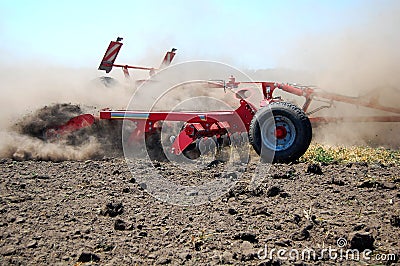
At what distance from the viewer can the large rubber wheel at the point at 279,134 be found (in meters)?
6.84

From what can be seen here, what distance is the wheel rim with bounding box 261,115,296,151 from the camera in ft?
22.8

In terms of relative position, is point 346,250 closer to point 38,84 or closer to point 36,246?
point 36,246

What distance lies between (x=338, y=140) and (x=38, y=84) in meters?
8.05

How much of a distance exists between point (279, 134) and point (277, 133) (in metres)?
0.04

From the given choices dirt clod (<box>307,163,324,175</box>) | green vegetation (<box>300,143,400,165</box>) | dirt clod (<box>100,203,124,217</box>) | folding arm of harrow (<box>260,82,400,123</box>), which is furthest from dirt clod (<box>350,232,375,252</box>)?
folding arm of harrow (<box>260,82,400,123</box>)

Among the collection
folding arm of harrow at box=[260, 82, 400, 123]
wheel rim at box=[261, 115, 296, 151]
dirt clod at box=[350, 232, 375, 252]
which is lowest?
dirt clod at box=[350, 232, 375, 252]

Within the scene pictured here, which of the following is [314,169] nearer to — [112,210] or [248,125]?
[248,125]

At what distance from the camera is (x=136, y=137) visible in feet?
26.6

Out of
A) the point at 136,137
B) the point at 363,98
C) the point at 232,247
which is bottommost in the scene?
the point at 232,247

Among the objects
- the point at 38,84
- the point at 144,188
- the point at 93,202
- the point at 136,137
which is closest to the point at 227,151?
the point at 136,137

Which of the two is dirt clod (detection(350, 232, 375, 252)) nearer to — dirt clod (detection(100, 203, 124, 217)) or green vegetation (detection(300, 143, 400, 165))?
dirt clod (detection(100, 203, 124, 217))

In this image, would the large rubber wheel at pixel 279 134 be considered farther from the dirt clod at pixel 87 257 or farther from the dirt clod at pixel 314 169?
the dirt clod at pixel 87 257

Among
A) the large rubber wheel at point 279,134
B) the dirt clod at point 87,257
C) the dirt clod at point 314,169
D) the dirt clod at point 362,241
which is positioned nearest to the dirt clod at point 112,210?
the dirt clod at point 87,257

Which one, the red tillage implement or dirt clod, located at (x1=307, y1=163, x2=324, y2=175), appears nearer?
dirt clod, located at (x1=307, y1=163, x2=324, y2=175)
